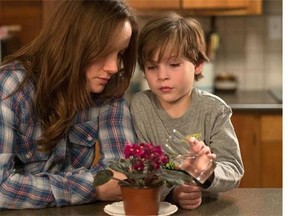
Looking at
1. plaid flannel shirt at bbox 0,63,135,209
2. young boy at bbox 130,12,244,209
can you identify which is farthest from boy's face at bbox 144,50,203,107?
plaid flannel shirt at bbox 0,63,135,209

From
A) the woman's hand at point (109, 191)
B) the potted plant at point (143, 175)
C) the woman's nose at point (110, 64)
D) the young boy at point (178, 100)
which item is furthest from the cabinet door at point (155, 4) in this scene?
the potted plant at point (143, 175)

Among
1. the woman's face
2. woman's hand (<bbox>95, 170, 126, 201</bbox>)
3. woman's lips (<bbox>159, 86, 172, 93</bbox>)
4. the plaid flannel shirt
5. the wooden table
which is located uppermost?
the woman's face

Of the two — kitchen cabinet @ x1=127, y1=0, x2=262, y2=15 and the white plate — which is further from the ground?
kitchen cabinet @ x1=127, y1=0, x2=262, y2=15

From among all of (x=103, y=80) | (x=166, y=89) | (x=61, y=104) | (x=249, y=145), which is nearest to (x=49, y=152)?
(x=61, y=104)

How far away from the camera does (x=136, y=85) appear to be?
3.88 meters

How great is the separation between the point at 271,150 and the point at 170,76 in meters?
1.92

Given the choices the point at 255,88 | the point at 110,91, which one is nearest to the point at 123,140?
the point at 110,91

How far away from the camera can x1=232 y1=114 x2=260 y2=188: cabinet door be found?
3459 millimetres

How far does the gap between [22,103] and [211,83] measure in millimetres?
2416

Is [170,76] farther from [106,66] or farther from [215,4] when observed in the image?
[215,4]

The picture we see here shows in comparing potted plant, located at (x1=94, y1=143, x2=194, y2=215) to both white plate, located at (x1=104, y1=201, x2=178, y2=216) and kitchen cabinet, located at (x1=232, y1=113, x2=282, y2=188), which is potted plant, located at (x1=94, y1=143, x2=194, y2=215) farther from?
kitchen cabinet, located at (x1=232, y1=113, x2=282, y2=188)

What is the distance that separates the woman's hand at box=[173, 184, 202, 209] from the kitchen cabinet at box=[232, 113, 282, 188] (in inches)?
76.7

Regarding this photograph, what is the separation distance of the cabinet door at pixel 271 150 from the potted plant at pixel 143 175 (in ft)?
7.03

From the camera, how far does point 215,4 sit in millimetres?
3732
